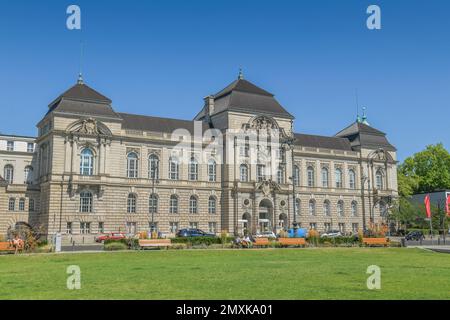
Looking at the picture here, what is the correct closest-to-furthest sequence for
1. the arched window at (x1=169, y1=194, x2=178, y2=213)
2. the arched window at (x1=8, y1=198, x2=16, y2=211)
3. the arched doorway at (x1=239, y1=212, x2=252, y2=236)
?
the arched window at (x1=8, y1=198, x2=16, y2=211) < the arched window at (x1=169, y1=194, x2=178, y2=213) < the arched doorway at (x1=239, y1=212, x2=252, y2=236)

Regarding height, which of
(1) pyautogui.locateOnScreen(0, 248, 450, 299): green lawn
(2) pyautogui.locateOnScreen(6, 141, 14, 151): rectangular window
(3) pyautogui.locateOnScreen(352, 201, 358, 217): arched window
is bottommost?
(1) pyautogui.locateOnScreen(0, 248, 450, 299): green lawn

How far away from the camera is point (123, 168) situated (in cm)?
6353

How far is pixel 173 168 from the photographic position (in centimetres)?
6762

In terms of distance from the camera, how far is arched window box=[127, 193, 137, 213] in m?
63.4

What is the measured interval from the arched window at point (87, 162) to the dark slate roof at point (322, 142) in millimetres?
34527

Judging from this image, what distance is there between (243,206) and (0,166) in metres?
35.1

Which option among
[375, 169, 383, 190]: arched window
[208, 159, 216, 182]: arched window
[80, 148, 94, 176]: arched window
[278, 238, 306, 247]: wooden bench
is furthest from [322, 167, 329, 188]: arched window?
[80, 148, 94, 176]: arched window

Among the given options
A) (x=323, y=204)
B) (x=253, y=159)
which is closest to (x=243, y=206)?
(x=253, y=159)

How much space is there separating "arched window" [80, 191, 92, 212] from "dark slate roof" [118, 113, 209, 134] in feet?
35.7

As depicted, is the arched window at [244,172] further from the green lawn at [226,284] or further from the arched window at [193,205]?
the green lawn at [226,284]

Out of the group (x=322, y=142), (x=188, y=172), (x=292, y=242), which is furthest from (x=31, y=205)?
(x=322, y=142)

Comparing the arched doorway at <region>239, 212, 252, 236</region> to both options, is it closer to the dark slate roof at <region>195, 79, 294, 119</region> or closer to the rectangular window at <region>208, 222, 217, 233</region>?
the rectangular window at <region>208, 222, 217, 233</region>

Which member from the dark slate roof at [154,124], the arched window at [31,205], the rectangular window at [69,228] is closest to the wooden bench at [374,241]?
the dark slate roof at [154,124]

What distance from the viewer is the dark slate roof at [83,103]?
60.7m
